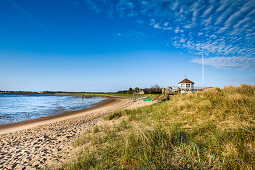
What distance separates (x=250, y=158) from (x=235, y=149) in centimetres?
32

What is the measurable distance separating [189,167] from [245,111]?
4501mm

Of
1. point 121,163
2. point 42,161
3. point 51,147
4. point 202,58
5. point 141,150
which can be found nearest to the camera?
point 121,163

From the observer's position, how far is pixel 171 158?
2.68 meters

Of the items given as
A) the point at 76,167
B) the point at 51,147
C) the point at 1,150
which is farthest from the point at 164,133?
the point at 1,150

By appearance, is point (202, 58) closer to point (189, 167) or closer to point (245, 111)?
point (245, 111)

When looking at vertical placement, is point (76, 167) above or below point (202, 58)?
below

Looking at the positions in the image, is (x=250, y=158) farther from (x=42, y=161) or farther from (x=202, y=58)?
(x=202, y=58)

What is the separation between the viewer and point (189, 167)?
2361mm

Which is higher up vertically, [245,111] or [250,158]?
[245,111]

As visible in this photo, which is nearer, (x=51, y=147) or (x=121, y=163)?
(x=121, y=163)

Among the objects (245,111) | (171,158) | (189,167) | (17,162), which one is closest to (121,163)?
(171,158)

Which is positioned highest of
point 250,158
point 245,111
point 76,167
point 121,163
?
point 245,111

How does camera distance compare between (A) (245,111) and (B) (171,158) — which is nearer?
(B) (171,158)

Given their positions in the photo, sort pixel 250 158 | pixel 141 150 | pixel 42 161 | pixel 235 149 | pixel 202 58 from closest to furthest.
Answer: pixel 250 158, pixel 235 149, pixel 141 150, pixel 42 161, pixel 202 58
